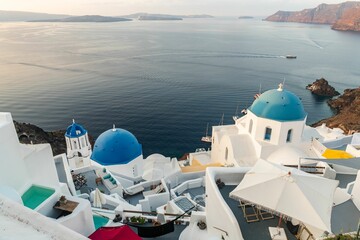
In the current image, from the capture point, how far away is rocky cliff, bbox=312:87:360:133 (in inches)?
1897

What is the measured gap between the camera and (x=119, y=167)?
→ 26547 mm

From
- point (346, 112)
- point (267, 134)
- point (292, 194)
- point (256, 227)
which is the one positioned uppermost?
point (292, 194)

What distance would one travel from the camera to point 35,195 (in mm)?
12422

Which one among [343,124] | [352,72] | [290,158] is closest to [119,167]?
[290,158]

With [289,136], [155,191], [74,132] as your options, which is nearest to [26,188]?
[155,191]

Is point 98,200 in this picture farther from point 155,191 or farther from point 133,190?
point 155,191

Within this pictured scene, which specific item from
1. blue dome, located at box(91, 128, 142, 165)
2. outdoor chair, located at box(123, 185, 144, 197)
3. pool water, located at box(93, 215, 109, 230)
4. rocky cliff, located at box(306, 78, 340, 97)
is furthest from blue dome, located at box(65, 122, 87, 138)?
rocky cliff, located at box(306, 78, 340, 97)

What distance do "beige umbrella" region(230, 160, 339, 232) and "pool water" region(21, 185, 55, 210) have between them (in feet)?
28.8

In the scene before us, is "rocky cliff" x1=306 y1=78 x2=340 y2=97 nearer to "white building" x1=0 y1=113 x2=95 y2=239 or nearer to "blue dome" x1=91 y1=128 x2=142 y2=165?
"blue dome" x1=91 y1=128 x2=142 y2=165

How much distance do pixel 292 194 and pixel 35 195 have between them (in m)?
11.7

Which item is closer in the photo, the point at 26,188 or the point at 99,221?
the point at 26,188

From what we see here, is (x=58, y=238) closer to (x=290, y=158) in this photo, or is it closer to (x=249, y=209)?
(x=249, y=209)

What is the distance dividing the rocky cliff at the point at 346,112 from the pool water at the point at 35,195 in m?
46.8

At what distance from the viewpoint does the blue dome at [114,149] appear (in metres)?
26.4
